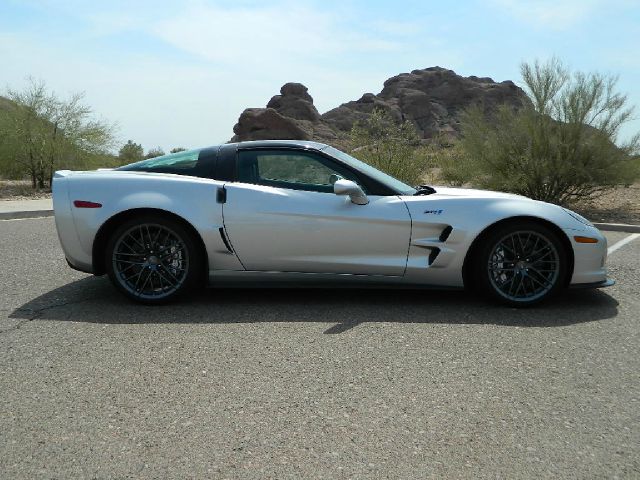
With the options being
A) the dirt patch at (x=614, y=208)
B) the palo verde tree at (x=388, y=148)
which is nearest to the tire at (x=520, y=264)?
the dirt patch at (x=614, y=208)

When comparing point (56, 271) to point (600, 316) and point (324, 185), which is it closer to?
point (324, 185)

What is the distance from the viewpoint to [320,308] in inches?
200

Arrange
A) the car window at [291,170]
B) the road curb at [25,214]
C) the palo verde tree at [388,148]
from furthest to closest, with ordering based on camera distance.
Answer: the palo verde tree at [388,148] → the road curb at [25,214] → the car window at [291,170]

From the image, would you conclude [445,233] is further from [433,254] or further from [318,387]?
[318,387]

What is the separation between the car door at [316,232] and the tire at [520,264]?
26.8 inches

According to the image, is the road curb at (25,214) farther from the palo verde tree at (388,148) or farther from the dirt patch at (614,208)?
the dirt patch at (614,208)

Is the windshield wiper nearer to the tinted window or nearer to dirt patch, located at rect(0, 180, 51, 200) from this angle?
the tinted window

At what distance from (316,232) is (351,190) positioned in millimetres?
448

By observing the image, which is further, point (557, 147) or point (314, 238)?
point (557, 147)

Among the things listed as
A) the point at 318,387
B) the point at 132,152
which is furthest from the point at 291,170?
the point at 132,152

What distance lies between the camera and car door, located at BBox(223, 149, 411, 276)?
503 centimetres

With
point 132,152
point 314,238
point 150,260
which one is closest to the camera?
point 314,238

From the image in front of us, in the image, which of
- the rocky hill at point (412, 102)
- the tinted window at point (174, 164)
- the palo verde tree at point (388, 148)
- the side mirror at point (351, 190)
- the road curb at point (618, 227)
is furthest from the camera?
the rocky hill at point (412, 102)

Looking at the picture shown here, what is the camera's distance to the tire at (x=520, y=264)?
5.04 metres
